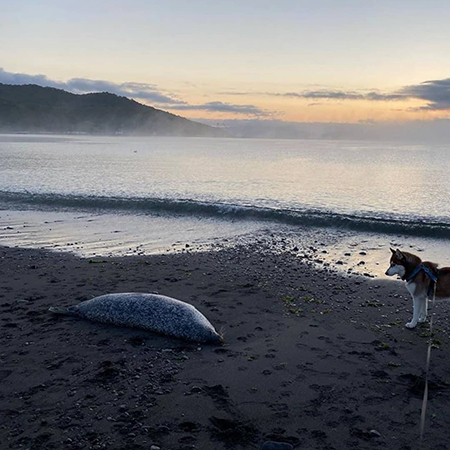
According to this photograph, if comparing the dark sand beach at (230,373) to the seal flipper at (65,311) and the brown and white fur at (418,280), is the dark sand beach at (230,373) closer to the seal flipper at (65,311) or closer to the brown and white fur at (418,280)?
the seal flipper at (65,311)

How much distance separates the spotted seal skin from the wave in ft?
40.9

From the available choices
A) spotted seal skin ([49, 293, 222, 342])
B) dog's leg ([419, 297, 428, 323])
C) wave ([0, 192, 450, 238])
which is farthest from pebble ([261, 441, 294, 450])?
wave ([0, 192, 450, 238])

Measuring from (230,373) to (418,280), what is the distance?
12.5ft

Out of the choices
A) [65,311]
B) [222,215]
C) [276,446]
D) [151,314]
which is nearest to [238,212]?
[222,215]

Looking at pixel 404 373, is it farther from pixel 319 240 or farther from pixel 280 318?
pixel 319 240

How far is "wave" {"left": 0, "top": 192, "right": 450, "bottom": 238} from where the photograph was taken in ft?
61.7

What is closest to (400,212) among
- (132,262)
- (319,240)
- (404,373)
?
(319,240)

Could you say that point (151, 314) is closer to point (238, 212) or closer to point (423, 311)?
point (423, 311)

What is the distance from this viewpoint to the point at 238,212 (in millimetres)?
22094

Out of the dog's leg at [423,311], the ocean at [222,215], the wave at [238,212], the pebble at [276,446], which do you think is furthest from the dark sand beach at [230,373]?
the wave at [238,212]

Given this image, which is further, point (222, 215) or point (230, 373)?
point (222, 215)

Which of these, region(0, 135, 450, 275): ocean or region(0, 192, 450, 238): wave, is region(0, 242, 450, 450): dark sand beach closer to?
region(0, 135, 450, 275): ocean

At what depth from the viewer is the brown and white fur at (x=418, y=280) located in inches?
325

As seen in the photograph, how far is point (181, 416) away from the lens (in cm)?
558
